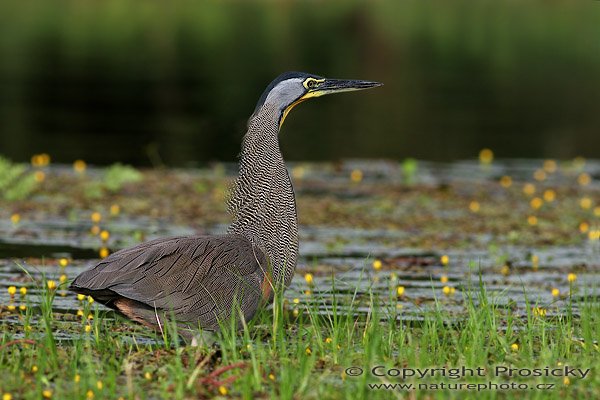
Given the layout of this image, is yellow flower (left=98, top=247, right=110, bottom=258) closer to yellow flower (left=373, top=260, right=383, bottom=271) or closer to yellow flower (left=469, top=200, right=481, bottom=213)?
yellow flower (left=373, top=260, right=383, bottom=271)

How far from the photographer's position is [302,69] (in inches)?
1130

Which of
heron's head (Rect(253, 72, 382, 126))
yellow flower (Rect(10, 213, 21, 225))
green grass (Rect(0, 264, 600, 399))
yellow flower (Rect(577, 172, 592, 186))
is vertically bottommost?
yellow flower (Rect(577, 172, 592, 186))

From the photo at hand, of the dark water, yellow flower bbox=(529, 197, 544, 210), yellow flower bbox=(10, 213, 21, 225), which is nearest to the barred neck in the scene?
the dark water

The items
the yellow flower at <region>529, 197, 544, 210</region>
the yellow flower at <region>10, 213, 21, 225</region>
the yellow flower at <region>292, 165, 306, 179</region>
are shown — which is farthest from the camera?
the yellow flower at <region>292, 165, 306, 179</region>

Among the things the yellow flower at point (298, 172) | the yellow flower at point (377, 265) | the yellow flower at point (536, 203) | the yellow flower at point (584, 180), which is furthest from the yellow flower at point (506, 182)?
the yellow flower at point (377, 265)

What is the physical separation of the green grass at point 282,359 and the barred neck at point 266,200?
1.32 ft

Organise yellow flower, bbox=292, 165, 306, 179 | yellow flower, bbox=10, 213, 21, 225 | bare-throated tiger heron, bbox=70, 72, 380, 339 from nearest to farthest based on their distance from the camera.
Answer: bare-throated tiger heron, bbox=70, 72, 380, 339 → yellow flower, bbox=10, 213, 21, 225 → yellow flower, bbox=292, 165, 306, 179

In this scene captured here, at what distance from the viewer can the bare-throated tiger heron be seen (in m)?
6.77

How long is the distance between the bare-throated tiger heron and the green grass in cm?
16

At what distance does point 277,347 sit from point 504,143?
13075 mm

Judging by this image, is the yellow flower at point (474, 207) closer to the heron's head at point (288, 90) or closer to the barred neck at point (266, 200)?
the heron's head at point (288, 90)

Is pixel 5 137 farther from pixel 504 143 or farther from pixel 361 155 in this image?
pixel 504 143

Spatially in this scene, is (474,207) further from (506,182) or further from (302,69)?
(302,69)

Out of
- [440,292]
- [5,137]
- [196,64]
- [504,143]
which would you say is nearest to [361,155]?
[504,143]
